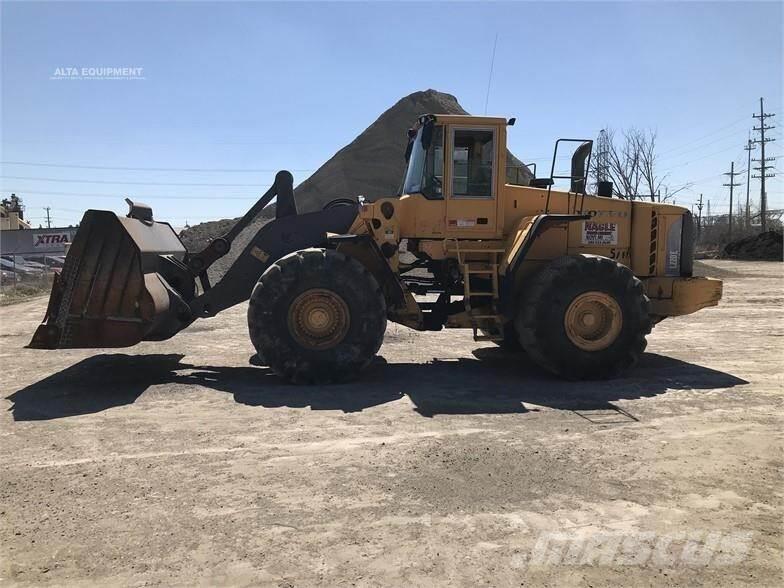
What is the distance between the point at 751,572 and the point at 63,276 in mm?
6670

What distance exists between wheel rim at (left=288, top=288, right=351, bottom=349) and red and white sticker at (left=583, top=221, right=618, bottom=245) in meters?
3.37

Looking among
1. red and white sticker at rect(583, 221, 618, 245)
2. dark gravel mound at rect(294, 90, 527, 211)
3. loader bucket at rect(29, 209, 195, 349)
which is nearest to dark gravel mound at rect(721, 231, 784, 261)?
dark gravel mound at rect(294, 90, 527, 211)

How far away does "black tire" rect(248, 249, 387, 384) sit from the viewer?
6.43m

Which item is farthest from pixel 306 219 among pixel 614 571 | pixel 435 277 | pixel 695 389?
pixel 614 571

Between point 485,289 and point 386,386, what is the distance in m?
1.81

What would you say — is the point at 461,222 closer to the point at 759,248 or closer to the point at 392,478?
the point at 392,478

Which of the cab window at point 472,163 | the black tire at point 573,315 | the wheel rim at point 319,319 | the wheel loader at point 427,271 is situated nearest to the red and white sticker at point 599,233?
the wheel loader at point 427,271

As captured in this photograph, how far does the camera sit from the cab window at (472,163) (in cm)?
692

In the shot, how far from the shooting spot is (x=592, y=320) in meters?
6.75

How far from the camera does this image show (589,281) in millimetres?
6699

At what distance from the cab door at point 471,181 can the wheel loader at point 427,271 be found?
0.05ft

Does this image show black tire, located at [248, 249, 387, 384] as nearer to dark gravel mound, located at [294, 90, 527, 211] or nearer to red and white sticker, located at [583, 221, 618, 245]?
red and white sticker, located at [583, 221, 618, 245]

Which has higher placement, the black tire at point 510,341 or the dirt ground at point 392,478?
the black tire at point 510,341

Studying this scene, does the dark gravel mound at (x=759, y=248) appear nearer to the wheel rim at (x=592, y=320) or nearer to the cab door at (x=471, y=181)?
the wheel rim at (x=592, y=320)
